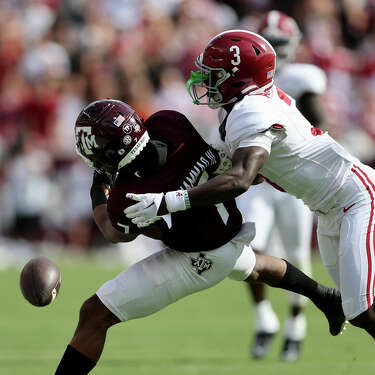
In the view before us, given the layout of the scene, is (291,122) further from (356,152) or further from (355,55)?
(355,55)

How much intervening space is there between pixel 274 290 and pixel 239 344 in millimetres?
3216

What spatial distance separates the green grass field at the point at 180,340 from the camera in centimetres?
618

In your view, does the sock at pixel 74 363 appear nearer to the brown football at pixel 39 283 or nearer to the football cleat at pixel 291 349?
the brown football at pixel 39 283

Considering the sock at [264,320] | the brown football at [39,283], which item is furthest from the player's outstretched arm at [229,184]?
the sock at [264,320]

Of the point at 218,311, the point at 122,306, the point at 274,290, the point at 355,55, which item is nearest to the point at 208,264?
the point at 122,306

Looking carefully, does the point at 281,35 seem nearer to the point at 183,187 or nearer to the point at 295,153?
the point at 295,153

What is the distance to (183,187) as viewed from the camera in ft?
15.0

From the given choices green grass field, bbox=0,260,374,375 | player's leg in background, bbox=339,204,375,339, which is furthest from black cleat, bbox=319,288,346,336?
green grass field, bbox=0,260,374,375

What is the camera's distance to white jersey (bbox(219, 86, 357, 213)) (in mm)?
4523

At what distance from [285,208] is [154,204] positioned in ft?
9.05

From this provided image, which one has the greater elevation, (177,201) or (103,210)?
(177,201)

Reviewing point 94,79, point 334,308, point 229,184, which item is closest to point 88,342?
point 229,184

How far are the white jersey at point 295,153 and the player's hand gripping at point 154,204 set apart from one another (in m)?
0.39

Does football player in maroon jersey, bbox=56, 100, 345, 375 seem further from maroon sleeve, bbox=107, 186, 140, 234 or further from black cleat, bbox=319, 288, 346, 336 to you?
black cleat, bbox=319, 288, 346, 336
